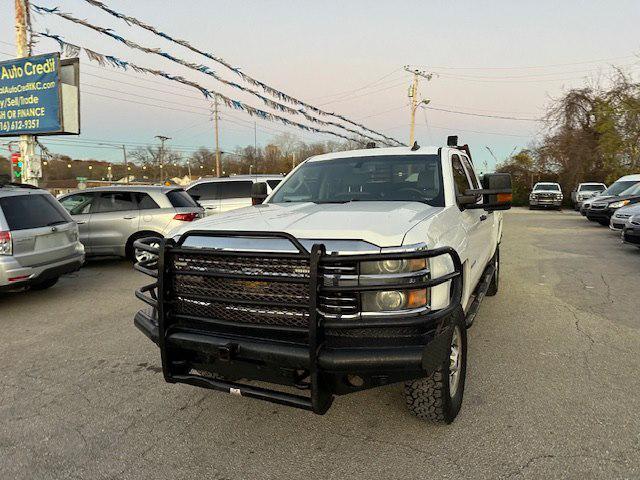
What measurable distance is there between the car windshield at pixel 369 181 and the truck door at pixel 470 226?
0.28 meters

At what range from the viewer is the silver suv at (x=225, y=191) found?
11852mm

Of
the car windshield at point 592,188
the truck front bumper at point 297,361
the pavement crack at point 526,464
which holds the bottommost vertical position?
the pavement crack at point 526,464

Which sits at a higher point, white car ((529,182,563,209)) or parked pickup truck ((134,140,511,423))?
white car ((529,182,563,209))

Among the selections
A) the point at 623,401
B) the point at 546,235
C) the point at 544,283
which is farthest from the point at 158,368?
the point at 546,235

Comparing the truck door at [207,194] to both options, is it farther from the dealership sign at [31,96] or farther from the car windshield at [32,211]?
the car windshield at [32,211]

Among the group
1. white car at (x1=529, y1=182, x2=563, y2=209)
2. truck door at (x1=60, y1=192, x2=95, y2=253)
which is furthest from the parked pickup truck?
white car at (x1=529, y1=182, x2=563, y2=209)

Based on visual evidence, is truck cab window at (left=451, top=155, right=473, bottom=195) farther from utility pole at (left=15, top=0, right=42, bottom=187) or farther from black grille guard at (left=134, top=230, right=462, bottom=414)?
utility pole at (left=15, top=0, right=42, bottom=187)

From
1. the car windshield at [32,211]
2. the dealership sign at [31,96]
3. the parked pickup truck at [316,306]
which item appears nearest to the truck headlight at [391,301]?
the parked pickup truck at [316,306]

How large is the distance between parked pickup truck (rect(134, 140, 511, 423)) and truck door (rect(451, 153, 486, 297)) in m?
0.69

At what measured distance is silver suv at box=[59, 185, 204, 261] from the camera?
9.24 meters

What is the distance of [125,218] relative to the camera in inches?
366

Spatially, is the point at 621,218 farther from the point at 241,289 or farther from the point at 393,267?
the point at 241,289

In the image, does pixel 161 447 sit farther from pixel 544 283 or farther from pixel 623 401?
pixel 544 283

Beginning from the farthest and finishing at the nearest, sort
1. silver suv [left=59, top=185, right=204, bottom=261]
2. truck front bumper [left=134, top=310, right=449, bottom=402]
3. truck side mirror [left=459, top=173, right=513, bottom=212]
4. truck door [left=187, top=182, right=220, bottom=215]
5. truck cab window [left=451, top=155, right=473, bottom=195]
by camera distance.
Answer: truck door [left=187, top=182, right=220, bottom=215], silver suv [left=59, top=185, right=204, bottom=261], truck cab window [left=451, top=155, right=473, bottom=195], truck side mirror [left=459, top=173, right=513, bottom=212], truck front bumper [left=134, top=310, right=449, bottom=402]
